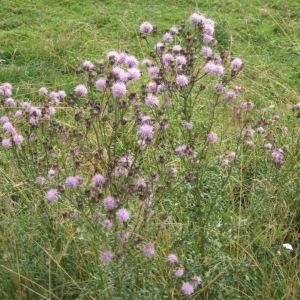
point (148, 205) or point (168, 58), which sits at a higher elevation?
point (168, 58)

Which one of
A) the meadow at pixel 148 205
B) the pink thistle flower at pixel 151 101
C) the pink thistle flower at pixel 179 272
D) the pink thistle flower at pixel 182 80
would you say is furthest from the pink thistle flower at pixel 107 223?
the pink thistle flower at pixel 182 80

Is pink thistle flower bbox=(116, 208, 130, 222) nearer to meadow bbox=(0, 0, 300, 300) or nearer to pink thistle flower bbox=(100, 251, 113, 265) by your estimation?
meadow bbox=(0, 0, 300, 300)

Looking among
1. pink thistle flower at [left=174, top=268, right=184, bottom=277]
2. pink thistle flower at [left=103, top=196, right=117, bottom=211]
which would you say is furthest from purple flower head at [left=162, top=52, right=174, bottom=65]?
pink thistle flower at [left=174, top=268, right=184, bottom=277]

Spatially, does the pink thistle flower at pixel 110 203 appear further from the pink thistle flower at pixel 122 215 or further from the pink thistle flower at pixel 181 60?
the pink thistle flower at pixel 181 60

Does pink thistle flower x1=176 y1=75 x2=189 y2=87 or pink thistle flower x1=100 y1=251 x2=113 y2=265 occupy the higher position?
pink thistle flower x1=176 y1=75 x2=189 y2=87

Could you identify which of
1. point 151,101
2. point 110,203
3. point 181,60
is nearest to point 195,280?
point 110,203

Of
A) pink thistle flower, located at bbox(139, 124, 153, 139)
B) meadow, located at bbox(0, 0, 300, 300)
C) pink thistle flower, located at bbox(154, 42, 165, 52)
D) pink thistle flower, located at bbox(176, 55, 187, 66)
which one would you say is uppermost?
pink thistle flower, located at bbox(154, 42, 165, 52)

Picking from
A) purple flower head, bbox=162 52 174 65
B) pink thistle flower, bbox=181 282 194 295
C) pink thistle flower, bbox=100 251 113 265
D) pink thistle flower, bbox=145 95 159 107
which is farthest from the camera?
purple flower head, bbox=162 52 174 65

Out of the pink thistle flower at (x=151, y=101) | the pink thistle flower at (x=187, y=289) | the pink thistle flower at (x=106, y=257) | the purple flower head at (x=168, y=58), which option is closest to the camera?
the pink thistle flower at (x=106, y=257)

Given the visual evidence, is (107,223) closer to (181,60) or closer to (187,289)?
(187,289)

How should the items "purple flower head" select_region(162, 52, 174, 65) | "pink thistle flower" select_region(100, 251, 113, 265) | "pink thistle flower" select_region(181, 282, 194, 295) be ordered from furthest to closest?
"purple flower head" select_region(162, 52, 174, 65)
"pink thistle flower" select_region(181, 282, 194, 295)
"pink thistle flower" select_region(100, 251, 113, 265)

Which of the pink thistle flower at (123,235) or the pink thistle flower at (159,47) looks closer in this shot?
the pink thistle flower at (123,235)

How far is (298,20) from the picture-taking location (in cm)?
751

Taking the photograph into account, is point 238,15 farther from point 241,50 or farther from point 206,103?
point 206,103
